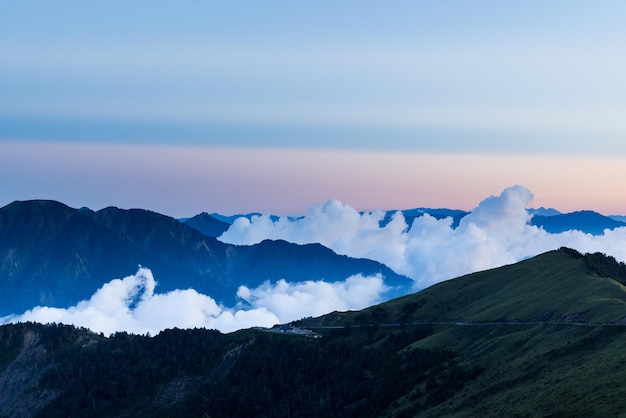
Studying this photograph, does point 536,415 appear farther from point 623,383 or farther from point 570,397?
point 623,383

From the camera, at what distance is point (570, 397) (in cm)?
19825

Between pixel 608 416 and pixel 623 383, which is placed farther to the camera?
pixel 623 383

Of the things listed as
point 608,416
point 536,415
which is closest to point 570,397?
point 536,415

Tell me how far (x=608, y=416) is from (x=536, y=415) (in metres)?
29.4

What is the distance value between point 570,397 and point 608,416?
27.8 m

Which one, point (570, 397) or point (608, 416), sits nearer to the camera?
point (608, 416)

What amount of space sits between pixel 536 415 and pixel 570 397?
9.99 meters

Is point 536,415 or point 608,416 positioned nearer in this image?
point 608,416

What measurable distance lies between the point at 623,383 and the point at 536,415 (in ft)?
75.9

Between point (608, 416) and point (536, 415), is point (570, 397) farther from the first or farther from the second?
point (608, 416)

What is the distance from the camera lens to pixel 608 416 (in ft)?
560

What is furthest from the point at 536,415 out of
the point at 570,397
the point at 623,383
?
the point at 623,383

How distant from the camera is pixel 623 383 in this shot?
623 feet
